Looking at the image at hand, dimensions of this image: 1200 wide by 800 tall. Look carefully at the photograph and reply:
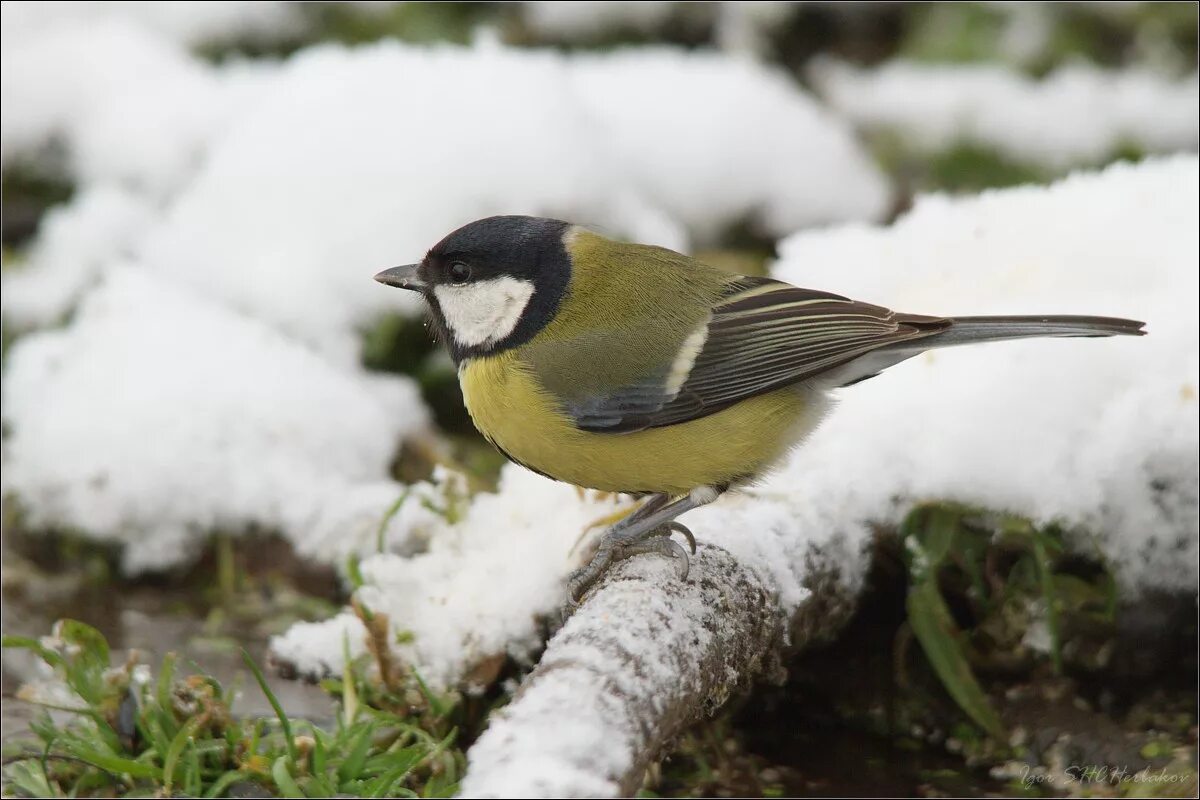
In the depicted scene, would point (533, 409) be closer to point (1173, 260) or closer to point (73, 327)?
point (1173, 260)

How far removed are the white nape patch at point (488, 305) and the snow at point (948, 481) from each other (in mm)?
548

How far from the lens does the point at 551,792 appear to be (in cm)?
182

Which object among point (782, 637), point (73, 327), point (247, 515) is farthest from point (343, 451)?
point (782, 637)

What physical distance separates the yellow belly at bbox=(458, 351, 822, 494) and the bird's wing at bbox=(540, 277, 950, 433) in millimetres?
33

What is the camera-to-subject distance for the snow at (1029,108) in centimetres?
607

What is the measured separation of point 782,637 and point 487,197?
238 cm

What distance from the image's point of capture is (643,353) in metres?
2.96

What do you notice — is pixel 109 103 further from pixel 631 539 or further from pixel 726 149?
pixel 631 539

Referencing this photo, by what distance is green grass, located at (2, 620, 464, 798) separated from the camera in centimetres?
275

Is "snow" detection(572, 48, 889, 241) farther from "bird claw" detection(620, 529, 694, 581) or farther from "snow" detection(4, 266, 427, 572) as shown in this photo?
"bird claw" detection(620, 529, 694, 581)

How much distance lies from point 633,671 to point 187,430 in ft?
7.70

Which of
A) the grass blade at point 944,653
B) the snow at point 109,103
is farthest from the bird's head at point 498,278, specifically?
the snow at point 109,103

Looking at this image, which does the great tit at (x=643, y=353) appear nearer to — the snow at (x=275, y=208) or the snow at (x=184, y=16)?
the snow at (x=275, y=208)

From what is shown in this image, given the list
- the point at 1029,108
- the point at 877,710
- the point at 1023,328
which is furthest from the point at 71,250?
the point at 1029,108
